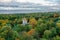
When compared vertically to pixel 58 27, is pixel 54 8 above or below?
above

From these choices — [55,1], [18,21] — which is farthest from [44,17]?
[55,1]

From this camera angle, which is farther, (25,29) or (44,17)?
(44,17)

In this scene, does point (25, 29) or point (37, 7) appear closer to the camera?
point (37, 7)

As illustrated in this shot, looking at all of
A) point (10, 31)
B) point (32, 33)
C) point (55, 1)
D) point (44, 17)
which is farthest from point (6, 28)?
point (44, 17)

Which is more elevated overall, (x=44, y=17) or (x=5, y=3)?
(x=5, y=3)

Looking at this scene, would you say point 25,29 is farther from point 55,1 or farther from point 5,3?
point 5,3

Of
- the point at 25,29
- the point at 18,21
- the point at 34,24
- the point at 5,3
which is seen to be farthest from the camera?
the point at 18,21

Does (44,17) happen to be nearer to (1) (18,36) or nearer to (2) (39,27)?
(2) (39,27)

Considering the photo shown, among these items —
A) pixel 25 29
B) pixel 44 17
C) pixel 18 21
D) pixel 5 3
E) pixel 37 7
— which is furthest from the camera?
pixel 44 17

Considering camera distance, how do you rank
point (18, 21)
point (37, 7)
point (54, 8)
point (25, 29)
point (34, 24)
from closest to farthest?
point (37, 7) < point (54, 8) < point (25, 29) < point (34, 24) < point (18, 21)
